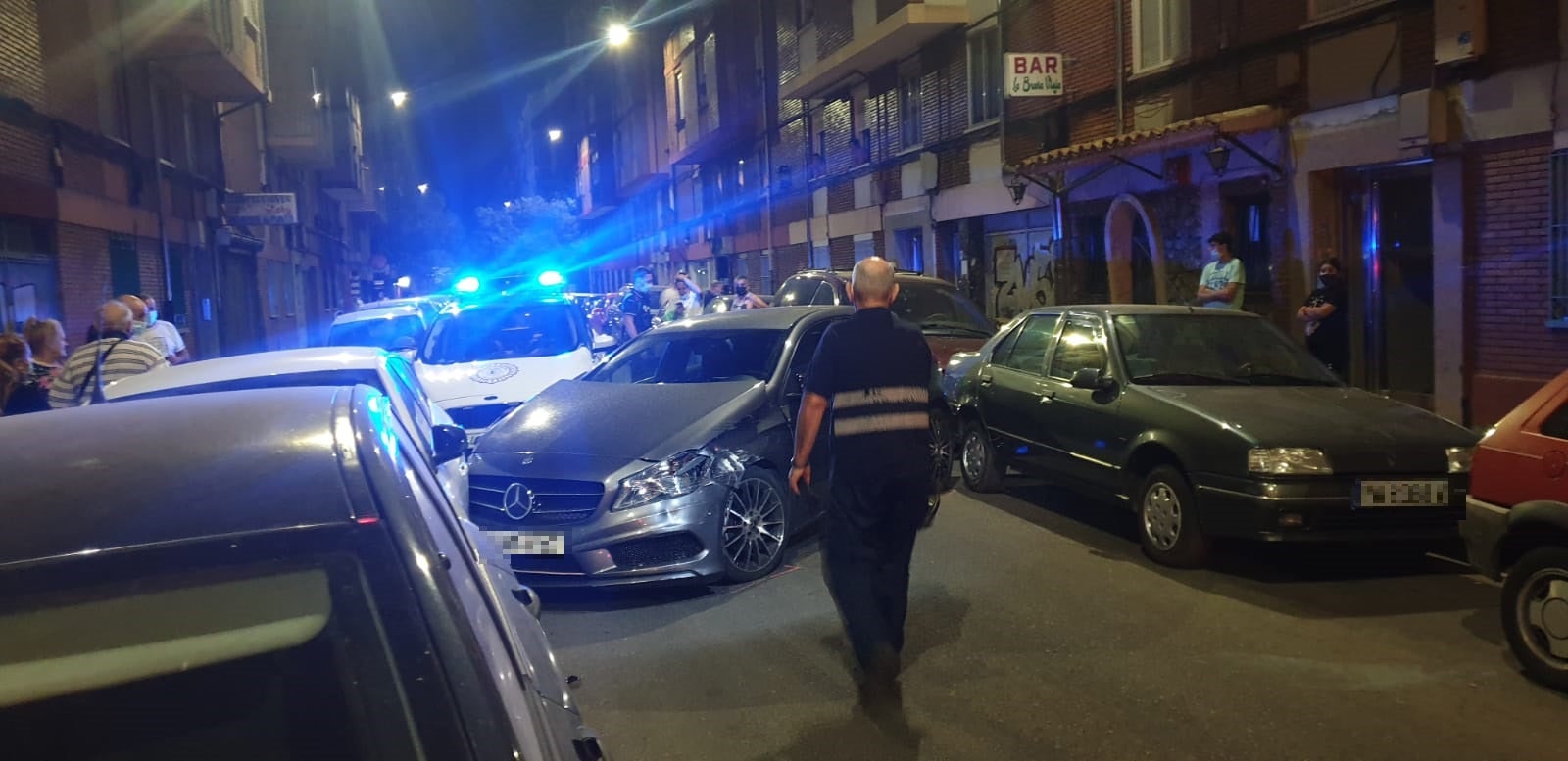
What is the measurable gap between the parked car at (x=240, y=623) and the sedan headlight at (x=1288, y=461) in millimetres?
4984

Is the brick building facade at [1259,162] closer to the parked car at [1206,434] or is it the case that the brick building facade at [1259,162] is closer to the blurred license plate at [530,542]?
the parked car at [1206,434]

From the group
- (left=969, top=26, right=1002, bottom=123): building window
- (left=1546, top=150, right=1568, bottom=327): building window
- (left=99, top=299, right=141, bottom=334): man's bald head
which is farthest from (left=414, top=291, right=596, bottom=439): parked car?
(left=969, top=26, right=1002, bottom=123): building window

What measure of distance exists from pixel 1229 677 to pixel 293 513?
13.9 ft

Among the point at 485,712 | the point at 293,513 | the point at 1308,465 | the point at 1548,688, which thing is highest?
the point at 293,513

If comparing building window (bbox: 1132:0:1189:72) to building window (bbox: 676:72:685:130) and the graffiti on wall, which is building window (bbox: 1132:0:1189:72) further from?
building window (bbox: 676:72:685:130)

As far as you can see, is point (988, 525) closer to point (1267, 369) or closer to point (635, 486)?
point (1267, 369)

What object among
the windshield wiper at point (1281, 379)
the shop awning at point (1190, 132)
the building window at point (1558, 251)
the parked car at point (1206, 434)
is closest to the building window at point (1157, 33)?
the shop awning at point (1190, 132)

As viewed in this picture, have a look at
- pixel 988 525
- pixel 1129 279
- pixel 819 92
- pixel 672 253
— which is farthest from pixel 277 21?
pixel 988 525

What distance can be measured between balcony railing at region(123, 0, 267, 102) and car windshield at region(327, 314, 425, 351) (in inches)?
235

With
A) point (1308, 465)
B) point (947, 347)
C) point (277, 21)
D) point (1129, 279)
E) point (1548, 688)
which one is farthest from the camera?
point (277, 21)

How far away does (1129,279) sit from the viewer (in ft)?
51.1

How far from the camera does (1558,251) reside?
9.48m

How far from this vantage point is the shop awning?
11.9 meters

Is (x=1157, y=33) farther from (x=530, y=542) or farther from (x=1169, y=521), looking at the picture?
(x=530, y=542)
